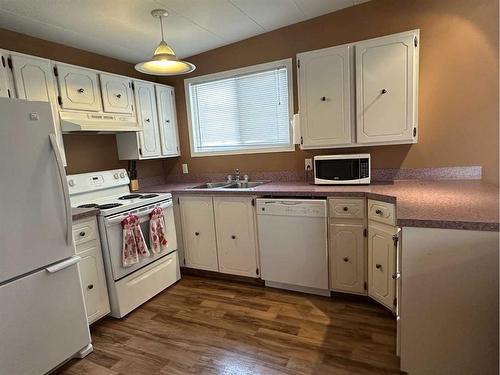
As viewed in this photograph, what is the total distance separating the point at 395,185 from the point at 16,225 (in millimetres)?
2604

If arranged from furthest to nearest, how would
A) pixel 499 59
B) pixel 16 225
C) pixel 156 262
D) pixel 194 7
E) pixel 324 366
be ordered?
pixel 156 262 → pixel 194 7 → pixel 499 59 → pixel 324 366 → pixel 16 225

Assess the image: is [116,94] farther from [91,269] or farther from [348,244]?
[348,244]

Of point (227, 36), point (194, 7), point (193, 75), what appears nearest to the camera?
point (194, 7)

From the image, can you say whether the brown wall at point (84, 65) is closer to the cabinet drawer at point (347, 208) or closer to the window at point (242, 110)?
the window at point (242, 110)

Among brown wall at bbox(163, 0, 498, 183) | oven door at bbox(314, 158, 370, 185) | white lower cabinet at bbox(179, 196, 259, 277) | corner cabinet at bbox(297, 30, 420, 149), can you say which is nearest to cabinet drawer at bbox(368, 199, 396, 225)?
oven door at bbox(314, 158, 370, 185)

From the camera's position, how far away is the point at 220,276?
296 cm

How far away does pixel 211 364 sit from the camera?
5.77 feet

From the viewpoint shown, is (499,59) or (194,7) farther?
(194,7)

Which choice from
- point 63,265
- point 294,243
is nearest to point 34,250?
point 63,265

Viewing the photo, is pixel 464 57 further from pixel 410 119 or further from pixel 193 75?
pixel 193 75

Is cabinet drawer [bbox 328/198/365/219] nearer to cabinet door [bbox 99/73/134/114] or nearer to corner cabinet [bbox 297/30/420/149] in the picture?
corner cabinet [bbox 297/30/420/149]

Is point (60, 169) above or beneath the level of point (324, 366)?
above

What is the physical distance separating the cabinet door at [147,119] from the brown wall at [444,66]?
5.57 ft

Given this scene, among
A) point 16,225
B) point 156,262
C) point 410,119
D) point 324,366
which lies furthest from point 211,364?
point 410,119
